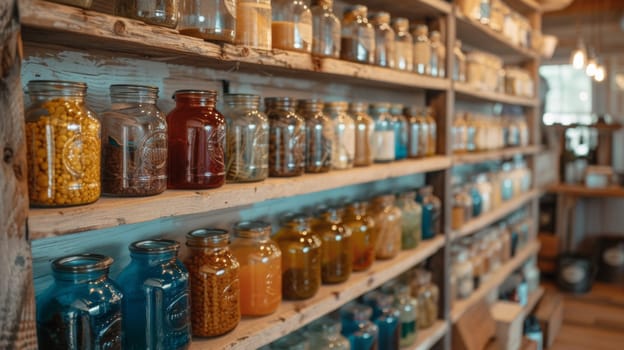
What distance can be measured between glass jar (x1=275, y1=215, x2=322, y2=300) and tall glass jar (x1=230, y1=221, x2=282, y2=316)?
10cm

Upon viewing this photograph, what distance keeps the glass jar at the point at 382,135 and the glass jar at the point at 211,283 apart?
2.57ft

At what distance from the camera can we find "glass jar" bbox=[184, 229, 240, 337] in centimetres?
120

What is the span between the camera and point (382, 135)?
188 cm

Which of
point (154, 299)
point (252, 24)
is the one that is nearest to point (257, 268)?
point (154, 299)

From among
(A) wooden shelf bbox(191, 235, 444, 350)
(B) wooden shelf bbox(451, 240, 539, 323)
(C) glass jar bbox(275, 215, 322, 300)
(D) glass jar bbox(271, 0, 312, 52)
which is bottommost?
(B) wooden shelf bbox(451, 240, 539, 323)

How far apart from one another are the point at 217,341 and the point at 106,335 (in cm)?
31

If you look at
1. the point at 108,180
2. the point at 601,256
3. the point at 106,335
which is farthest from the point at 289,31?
the point at 601,256

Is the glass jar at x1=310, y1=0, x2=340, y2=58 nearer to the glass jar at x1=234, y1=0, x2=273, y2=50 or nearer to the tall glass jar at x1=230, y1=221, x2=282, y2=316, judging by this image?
the glass jar at x1=234, y1=0, x2=273, y2=50

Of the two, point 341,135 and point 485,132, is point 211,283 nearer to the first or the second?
point 341,135

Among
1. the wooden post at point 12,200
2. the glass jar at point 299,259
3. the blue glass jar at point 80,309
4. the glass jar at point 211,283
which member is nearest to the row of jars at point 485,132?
the glass jar at point 299,259

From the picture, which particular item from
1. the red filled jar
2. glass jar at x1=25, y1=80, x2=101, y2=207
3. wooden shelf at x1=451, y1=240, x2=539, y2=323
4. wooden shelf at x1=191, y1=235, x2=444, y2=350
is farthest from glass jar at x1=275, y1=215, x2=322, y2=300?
wooden shelf at x1=451, y1=240, x2=539, y2=323

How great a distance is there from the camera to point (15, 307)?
2.73 ft

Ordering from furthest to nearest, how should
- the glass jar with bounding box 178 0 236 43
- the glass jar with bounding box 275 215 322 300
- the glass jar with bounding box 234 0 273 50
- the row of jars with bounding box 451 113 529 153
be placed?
1. the row of jars with bounding box 451 113 529 153
2. the glass jar with bounding box 275 215 322 300
3. the glass jar with bounding box 234 0 273 50
4. the glass jar with bounding box 178 0 236 43

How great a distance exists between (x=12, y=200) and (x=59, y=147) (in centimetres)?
12
